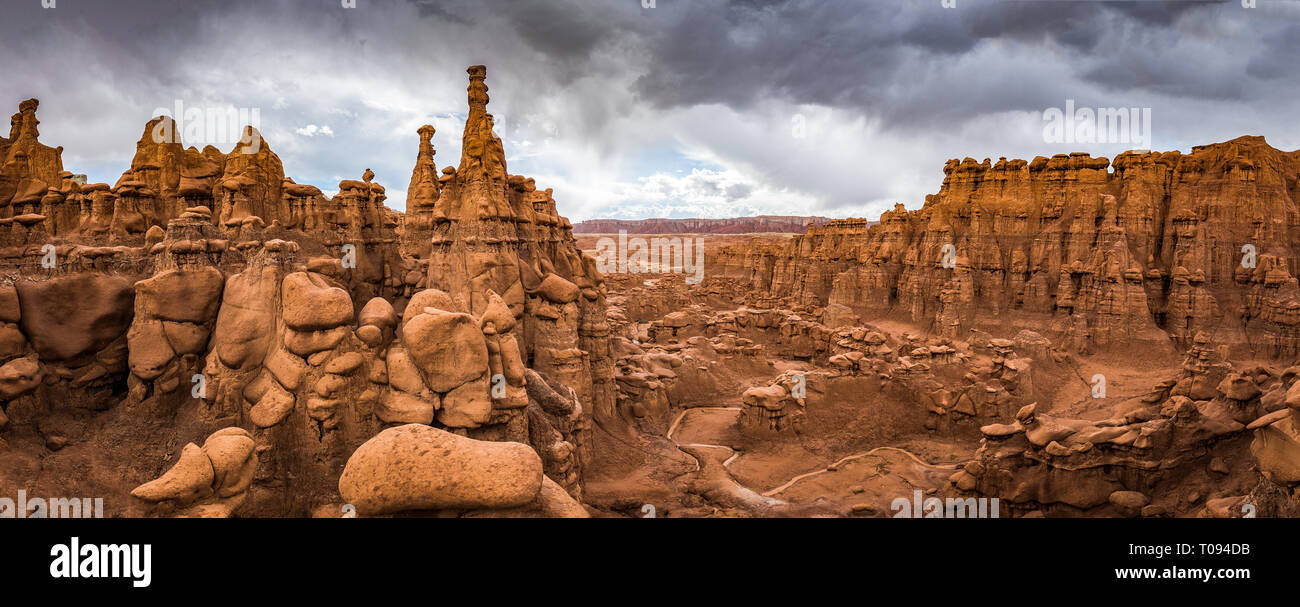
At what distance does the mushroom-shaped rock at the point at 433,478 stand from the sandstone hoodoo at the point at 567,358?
4 centimetres

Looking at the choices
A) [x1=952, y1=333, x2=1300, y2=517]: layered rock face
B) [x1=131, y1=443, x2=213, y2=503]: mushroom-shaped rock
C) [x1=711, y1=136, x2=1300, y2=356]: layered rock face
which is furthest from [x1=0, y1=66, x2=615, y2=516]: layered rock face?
[x1=711, y1=136, x2=1300, y2=356]: layered rock face

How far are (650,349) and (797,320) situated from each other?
1733 cm

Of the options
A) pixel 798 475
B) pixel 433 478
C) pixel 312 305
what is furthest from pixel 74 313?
pixel 798 475

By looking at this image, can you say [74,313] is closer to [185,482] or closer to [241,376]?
[241,376]

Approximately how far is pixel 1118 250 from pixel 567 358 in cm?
3736

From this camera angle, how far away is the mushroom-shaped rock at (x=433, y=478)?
7621 mm

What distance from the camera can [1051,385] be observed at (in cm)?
3250

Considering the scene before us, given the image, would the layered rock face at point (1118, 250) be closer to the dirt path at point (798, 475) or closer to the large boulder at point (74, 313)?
the dirt path at point (798, 475)

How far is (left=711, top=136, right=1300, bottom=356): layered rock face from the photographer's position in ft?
117

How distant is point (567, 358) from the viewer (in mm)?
22172

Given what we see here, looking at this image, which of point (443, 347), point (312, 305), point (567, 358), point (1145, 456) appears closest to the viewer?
→ point (312, 305)

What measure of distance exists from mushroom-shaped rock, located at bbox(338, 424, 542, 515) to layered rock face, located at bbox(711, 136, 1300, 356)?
1610 inches
